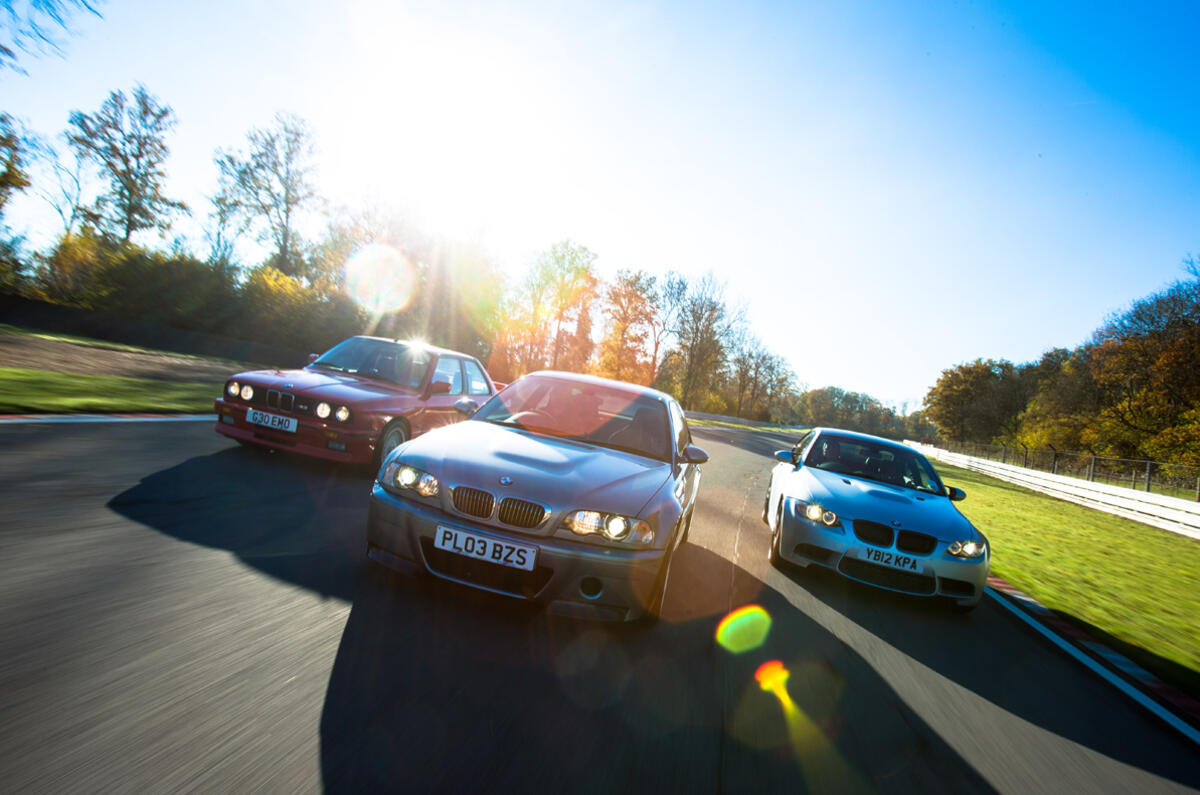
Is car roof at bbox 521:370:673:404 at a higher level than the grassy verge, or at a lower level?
higher

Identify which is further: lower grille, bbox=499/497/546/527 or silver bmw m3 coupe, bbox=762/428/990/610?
silver bmw m3 coupe, bbox=762/428/990/610

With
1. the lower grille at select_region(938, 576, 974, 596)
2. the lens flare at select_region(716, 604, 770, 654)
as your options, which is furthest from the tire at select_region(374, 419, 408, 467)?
the lower grille at select_region(938, 576, 974, 596)

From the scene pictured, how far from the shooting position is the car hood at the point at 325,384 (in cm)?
582

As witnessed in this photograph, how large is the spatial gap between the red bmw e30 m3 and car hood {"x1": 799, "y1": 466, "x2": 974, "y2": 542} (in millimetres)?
3578

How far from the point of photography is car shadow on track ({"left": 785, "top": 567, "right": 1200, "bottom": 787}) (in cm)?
302

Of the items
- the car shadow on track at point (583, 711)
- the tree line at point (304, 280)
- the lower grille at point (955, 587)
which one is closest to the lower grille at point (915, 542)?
the lower grille at point (955, 587)

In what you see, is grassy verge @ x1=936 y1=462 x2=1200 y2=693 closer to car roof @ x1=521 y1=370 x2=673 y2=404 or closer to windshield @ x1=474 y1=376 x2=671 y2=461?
windshield @ x1=474 y1=376 x2=671 y2=461

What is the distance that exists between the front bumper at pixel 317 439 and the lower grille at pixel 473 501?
10.7 feet

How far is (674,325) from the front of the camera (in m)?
49.3

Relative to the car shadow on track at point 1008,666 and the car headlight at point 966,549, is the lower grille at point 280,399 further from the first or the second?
the car headlight at point 966,549

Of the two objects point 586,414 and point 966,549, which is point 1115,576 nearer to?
point 966,549

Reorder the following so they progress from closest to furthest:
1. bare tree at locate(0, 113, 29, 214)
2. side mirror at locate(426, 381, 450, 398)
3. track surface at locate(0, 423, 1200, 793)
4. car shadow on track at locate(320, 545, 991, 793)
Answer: track surface at locate(0, 423, 1200, 793)
car shadow on track at locate(320, 545, 991, 793)
side mirror at locate(426, 381, 450, 398)
bare tree at locate(0, 113, 29, 214)

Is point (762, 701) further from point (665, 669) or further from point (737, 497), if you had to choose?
point (737, 497)

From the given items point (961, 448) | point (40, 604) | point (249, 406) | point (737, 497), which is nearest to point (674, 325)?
point (961, 448)
